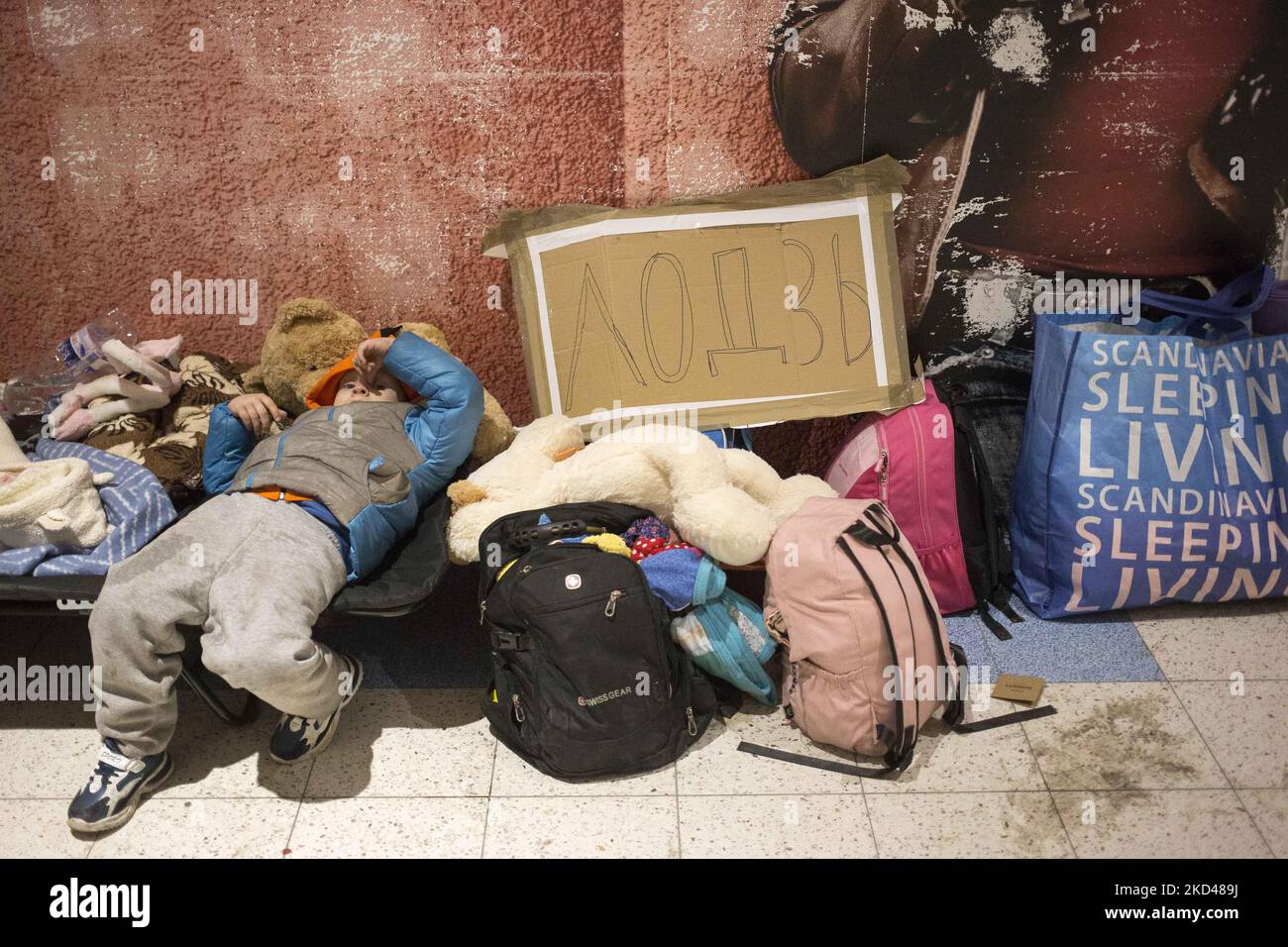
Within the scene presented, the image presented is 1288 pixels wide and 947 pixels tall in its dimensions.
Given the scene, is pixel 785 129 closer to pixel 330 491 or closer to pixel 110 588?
pixel 330 491

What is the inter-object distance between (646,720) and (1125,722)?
106 cm

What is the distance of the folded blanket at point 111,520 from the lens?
213cm

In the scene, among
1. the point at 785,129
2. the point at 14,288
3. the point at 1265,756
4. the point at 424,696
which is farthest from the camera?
the point at 14,288

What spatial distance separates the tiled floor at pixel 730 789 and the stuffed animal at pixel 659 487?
0.42 metres

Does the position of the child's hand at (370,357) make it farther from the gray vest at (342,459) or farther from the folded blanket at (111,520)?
the folded blanket at (111,520)

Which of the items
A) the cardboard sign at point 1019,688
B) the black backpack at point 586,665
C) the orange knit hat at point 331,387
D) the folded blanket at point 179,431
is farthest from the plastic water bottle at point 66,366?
the cardboard sign at point 1019,688

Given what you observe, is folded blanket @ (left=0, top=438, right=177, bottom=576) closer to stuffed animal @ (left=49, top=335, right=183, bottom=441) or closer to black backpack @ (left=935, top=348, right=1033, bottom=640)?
stuffed animal @ (left=49, top=335, right=183, bottom=441)

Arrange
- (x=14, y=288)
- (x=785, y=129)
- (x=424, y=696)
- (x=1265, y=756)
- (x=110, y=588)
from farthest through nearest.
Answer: (x=14, y=288) < (x=785, y=129) < (x=424, y=696) < (x=1265, y=756) < (x=110, y=588)


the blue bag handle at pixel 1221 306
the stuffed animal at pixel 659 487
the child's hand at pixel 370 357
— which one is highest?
the blue bag handle at pixel 1221 306

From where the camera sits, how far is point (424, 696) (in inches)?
95.2

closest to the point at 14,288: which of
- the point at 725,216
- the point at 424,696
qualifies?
the point at 424,696

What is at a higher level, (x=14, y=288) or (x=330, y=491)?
(x=14, y=288)

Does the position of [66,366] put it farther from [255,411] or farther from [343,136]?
[343,136]

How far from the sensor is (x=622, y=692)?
2.13 meters
